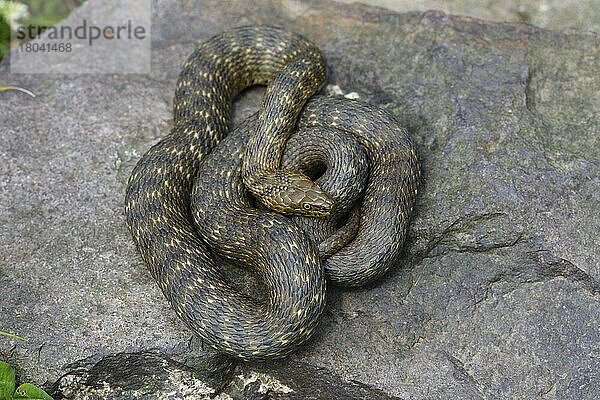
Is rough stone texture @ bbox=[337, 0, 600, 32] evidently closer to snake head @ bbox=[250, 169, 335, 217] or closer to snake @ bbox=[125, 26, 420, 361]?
snake @ bbox=[125, 26, 420, 361]

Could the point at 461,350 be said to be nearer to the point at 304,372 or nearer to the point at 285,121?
the point at 304,372

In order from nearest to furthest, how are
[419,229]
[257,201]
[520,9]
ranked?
[419,229] < [257,201] < [520,9]

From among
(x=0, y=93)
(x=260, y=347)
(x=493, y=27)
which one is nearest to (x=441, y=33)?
(x=493, y=27)

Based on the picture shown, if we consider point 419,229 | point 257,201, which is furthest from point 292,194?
point 419,229

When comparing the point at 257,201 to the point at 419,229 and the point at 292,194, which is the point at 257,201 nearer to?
the point at 292,194

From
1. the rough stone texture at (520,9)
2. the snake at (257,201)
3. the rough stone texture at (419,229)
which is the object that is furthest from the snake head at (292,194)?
the rough stone texture at (520,9)

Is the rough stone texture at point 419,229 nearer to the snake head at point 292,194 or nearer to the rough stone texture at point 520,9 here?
the snake head at point 292,194
